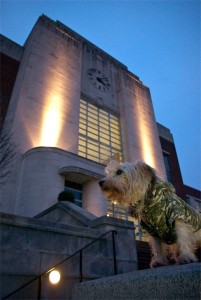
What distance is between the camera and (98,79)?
86.2ft

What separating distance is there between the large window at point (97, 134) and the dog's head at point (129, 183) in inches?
638

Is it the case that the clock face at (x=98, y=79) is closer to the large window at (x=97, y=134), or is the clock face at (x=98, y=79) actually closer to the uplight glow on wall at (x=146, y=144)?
the large window at (x=97, y=134)

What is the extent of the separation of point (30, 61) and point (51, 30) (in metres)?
5.99

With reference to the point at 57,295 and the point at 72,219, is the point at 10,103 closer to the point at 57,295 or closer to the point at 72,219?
the point at 72,219

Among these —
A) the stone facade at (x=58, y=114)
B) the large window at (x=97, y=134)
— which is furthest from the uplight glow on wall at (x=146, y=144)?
the large window at (x=97, y=134)

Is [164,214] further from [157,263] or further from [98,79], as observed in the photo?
[98,79]

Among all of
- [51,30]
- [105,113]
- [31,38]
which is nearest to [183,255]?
[105,113]

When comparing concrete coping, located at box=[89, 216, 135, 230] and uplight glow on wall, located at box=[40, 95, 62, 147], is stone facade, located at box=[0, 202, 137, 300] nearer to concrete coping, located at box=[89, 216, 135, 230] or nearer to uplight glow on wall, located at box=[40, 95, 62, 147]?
concrete coping, located at box=[89, 216, 135, 230]

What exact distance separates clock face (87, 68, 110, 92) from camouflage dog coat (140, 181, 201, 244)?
23006 mm

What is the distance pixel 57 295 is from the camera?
19.6 feet

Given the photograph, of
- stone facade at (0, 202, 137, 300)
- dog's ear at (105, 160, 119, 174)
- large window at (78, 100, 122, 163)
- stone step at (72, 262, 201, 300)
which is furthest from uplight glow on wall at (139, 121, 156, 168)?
stone step at (72, 262, 201, 300)

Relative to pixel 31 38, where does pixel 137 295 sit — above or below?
below

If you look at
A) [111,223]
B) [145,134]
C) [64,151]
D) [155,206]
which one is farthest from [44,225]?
[145,134]

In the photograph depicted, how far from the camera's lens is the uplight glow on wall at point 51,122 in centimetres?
1841
